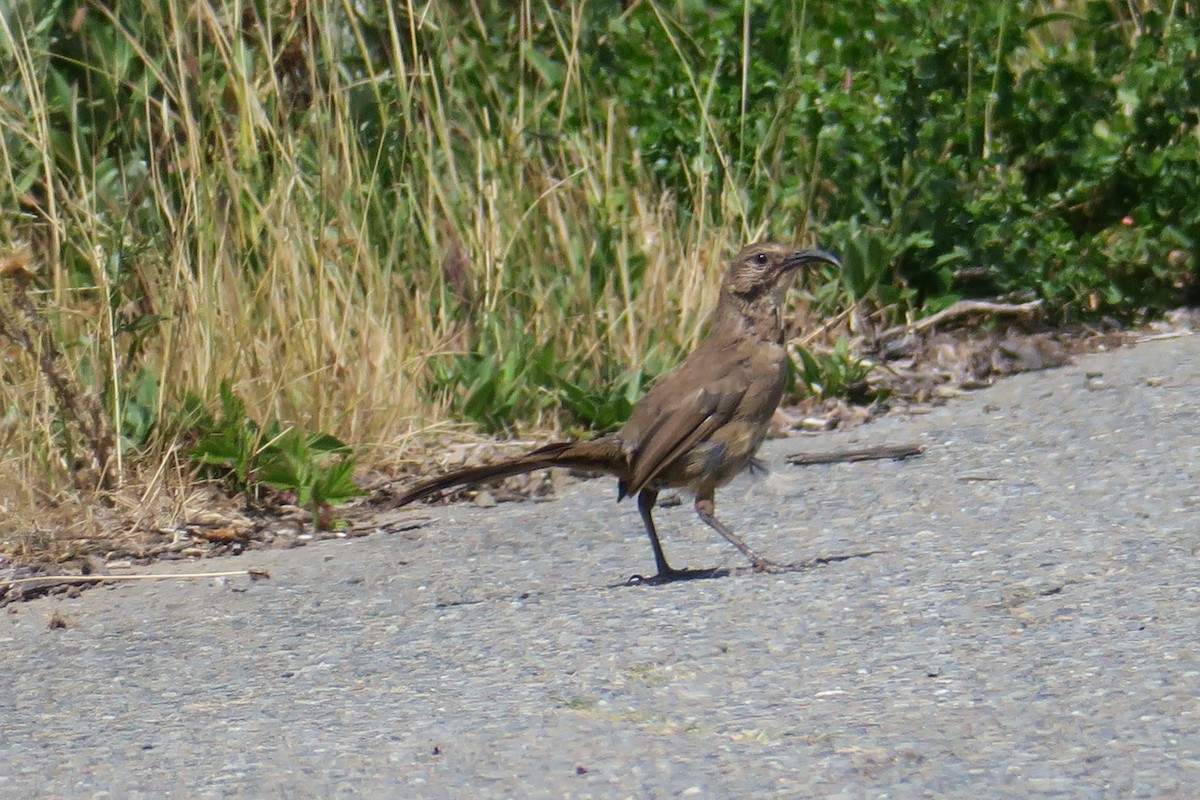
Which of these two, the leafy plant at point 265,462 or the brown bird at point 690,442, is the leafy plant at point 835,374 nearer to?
the brown bird at point 690,442

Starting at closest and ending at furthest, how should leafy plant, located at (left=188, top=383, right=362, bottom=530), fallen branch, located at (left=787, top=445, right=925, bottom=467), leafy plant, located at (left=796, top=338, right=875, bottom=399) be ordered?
leafy plant, located at (left=188, top=383, right=362, bottom=530) → fallen branch, located at (left=787, top=445, right=925, bottom=467) → leafy plant, located at (left=796, top=338, right=875, bottom=399)

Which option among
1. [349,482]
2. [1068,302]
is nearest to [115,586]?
[349,482]

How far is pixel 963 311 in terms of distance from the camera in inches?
332

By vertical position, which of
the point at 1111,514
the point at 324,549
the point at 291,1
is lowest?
the point at 324,549

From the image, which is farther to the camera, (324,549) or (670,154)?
(670,154)

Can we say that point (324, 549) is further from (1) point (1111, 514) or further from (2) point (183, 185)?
(1) point (1111, 514)

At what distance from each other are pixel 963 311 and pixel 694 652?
4205mm

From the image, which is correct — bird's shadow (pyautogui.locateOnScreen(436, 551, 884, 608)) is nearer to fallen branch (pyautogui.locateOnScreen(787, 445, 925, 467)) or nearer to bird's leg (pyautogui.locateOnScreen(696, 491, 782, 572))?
bird's leg (pyautogui.locateOnScreen(696, 491, 782, 572))

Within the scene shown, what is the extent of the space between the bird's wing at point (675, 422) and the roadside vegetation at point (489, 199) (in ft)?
4.20

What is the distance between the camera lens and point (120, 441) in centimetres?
649

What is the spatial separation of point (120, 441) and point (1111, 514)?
10.8 feet

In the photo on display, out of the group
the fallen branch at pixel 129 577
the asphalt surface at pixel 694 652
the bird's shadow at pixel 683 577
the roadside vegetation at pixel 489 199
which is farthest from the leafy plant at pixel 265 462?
the bird's shadow at pixel 683 577

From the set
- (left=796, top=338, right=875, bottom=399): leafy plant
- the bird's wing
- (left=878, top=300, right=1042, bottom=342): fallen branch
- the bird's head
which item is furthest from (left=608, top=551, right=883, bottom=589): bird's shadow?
(left=878, top=300, right=1042, bottom=342): fallen branch

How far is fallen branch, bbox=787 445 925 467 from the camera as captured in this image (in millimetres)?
6840
